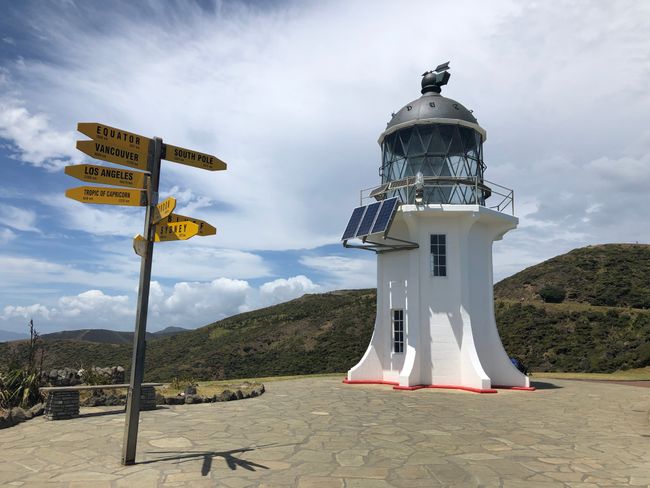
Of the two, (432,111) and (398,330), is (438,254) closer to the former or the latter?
(398,330)

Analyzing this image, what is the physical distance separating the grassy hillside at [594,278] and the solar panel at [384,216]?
34.2 meters

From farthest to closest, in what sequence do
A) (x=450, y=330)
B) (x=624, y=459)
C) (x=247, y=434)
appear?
(x=450, y=330) < (x=247, y=434) < (x=624, y=459)

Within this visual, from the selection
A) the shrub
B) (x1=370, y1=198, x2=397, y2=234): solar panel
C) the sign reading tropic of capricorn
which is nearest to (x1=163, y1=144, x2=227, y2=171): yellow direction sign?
the sign reading tropic of capricorn

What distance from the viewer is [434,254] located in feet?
53.6

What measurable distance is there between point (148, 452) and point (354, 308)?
41.1 m

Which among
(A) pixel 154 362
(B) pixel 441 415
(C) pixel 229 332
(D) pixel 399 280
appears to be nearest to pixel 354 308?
(C) pixel 229 332

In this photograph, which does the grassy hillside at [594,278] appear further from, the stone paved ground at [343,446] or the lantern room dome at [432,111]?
the stone paved ground at [343,446]

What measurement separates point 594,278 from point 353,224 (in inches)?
1586

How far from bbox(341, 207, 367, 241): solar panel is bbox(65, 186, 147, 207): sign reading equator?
10024mm

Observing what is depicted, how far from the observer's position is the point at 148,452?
701cm

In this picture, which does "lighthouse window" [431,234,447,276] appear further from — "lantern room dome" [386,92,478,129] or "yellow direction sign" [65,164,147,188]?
"yellow direction sign" [65,164,147,188]

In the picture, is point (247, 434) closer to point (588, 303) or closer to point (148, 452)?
point (148, 452)

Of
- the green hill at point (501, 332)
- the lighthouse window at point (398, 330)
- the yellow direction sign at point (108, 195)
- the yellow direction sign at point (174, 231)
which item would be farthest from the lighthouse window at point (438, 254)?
the green hill at point (501, 332)

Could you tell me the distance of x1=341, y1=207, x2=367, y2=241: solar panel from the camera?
16281mm
